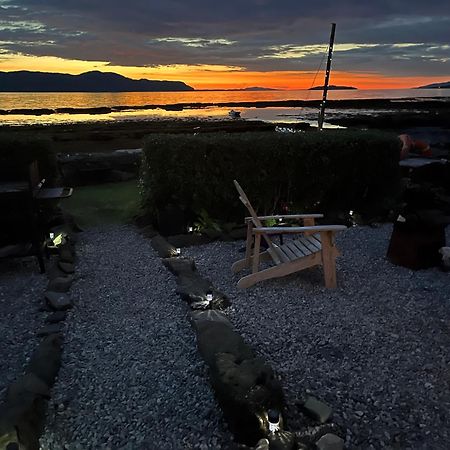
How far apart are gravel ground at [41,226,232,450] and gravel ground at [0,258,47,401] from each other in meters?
0.37

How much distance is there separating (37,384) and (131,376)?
0.69 metres

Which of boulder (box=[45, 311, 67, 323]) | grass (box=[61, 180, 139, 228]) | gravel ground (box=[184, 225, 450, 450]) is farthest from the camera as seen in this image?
grass (box=[61, 180, 139, 228])

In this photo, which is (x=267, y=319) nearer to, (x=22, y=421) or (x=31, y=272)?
(x=22, y=421)

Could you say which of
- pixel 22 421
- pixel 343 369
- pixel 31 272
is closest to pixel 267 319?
pixel 343 369

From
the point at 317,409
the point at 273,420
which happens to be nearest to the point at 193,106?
the point at 317,409

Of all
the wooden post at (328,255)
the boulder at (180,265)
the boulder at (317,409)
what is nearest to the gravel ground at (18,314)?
the boulder at (180,265)

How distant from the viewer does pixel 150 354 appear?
383cm

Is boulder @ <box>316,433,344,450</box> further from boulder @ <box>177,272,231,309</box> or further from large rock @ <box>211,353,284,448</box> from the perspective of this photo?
boulder @ <box>177,272,231,309</box>

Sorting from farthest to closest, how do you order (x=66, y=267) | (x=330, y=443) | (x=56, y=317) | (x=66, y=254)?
1. (x=66, y=254)
2. (x=66, y=267)
3. (x=56, y=317)
4. (x=330, y=443)

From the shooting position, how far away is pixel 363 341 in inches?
156

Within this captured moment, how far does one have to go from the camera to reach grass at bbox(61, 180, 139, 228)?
846 centimetres

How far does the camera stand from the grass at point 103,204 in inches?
333

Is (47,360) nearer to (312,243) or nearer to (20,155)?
(312,243)

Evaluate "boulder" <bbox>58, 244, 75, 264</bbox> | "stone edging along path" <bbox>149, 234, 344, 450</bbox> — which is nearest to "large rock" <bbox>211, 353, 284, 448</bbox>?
"stone edging along path" <bbox>149, 234, 344, 450</bbox>
